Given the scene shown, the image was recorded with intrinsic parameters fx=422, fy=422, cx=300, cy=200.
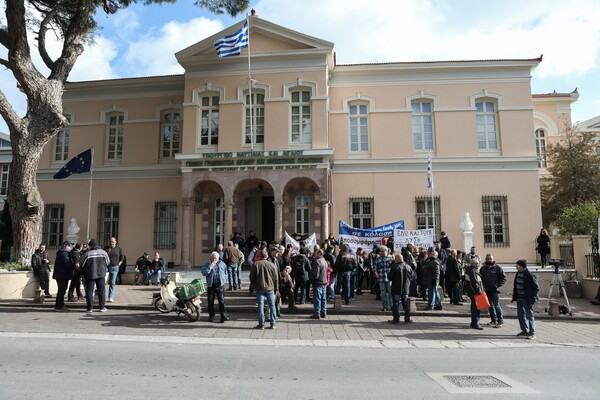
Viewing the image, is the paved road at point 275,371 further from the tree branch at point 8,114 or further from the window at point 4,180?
the window at point 4,180

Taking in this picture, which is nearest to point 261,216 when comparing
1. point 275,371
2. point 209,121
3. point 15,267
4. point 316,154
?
point 316,154

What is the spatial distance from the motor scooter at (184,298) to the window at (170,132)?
1243 cm

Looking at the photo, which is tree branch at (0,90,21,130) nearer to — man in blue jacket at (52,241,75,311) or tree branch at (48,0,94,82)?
tree branch at (48,0,94,82)

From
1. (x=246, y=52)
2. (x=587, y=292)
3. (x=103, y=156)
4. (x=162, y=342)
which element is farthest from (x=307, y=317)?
(x=103, y=156)

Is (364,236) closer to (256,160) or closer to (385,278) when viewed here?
(385,278)

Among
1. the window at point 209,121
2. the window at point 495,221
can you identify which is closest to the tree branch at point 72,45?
the window at point 209,121

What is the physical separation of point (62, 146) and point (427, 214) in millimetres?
19542

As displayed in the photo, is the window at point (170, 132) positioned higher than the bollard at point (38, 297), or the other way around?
the window at point (170, 132)

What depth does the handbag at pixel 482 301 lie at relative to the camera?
31.4 feet

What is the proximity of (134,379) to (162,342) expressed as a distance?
8.46 ft

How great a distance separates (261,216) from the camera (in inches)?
827

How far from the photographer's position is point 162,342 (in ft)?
26.9

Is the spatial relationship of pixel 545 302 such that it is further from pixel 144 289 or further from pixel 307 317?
pixel 144 289

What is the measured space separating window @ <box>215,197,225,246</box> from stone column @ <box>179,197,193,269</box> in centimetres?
174
